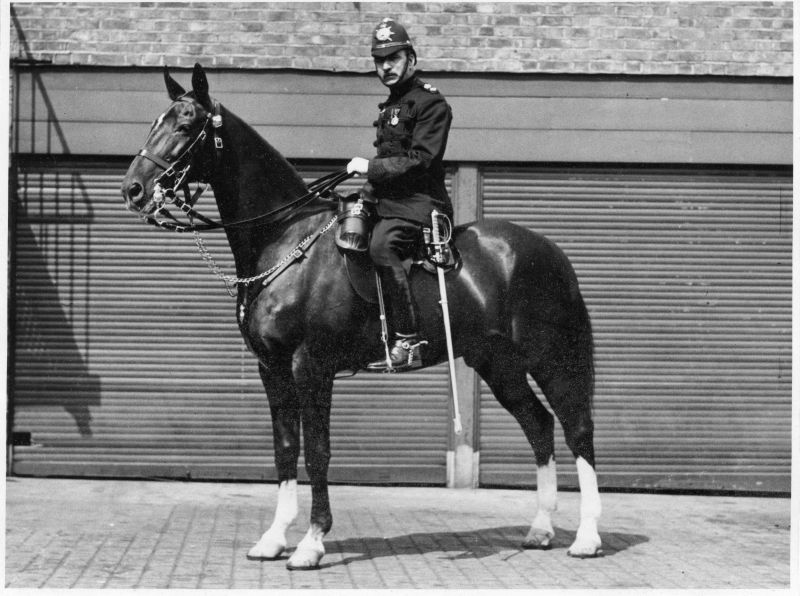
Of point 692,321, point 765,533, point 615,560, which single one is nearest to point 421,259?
point 615,560

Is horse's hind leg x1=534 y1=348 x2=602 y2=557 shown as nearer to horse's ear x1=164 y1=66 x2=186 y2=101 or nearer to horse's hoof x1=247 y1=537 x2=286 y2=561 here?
horse's hoof x1=247 y1=537 x2=286 y2=561

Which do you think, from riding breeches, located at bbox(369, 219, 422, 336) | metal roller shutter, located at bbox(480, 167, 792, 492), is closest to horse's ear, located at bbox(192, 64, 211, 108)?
riding breeches, located at bbox(369, 219, 422, 336)

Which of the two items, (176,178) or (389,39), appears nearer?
(176,178)

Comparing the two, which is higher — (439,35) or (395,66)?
(439,35)

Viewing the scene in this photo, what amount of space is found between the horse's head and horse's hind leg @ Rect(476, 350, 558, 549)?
7.68ft

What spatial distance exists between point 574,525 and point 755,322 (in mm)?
3111

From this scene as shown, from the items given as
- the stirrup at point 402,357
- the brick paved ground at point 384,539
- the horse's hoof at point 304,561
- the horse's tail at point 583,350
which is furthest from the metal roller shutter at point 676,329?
the horse's hoof at point 304,561

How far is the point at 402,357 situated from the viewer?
7.54 metres

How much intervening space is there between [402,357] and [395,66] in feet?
5.78

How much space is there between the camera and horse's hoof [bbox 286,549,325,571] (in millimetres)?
7094

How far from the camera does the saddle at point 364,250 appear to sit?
732 centimetres

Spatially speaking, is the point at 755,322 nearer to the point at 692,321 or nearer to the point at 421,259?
the point at 692,321

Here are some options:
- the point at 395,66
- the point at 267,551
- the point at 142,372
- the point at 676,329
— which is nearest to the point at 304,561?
the point at 267,551

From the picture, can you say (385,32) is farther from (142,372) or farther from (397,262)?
(142,372)
